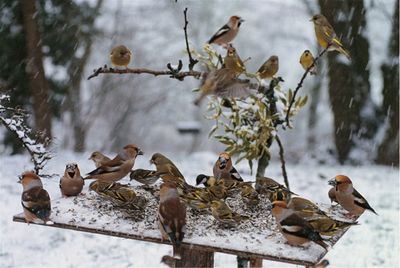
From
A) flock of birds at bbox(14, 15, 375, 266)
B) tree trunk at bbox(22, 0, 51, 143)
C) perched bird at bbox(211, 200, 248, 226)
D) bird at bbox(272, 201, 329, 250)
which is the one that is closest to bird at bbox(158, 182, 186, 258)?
flock of birds at bbox(14, 15, 375, 266)

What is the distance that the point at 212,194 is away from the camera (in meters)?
4.57

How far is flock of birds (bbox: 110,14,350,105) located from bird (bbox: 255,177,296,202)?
0.80 meters

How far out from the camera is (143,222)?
435 cm

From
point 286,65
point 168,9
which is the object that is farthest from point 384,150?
point 286,65

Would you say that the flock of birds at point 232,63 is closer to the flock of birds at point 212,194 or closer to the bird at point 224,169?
the flock of birds at point 212,194

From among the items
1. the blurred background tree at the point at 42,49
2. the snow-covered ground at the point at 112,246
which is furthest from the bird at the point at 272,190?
the blurred background tree at the point at 42,49

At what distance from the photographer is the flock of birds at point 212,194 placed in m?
3.94

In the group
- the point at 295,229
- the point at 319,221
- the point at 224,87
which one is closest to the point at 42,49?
the point at 224,87

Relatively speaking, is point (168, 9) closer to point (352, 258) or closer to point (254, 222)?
point (352, 258)

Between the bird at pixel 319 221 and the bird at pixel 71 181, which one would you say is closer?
the bird at pixel 319 221

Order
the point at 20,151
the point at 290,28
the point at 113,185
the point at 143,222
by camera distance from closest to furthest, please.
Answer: the point at 143,222, the point at 113,185, the point at 20,151, the point at 290,28

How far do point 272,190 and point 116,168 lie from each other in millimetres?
1300

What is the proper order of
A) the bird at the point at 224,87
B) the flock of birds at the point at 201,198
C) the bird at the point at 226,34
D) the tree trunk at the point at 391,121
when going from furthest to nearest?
the tree trunk at the point at 391,121 < the bird at the point at 226,34 < the bird at the point at 224,87 < the flock of birds at the point at 201,198

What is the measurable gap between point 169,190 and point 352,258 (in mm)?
4082
